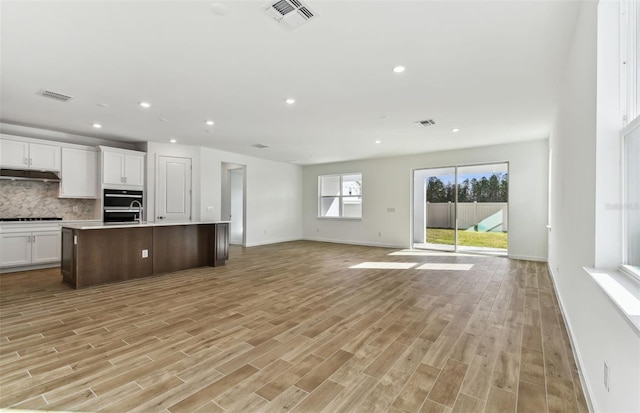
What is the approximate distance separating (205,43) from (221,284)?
328cm

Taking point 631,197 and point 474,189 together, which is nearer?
point 631,197

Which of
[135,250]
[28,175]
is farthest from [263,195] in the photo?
[28,175]

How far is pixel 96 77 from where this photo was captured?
342cm

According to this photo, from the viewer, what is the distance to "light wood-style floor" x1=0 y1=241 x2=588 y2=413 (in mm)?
1796

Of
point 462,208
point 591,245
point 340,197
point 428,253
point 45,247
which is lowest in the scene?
point 428,253

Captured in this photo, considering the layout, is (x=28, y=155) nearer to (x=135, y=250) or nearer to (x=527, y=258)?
(x=135, y=250)

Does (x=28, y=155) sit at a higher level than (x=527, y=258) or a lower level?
higher

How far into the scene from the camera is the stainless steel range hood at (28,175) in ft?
17.2

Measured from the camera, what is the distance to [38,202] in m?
5.73

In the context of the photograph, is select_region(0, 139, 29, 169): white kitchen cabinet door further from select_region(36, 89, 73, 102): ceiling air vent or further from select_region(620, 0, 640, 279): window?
select_region(620, 0, 640, 279): window

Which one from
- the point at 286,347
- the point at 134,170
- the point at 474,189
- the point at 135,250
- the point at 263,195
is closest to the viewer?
the point at 286,347

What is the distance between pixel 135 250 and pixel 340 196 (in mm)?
6473

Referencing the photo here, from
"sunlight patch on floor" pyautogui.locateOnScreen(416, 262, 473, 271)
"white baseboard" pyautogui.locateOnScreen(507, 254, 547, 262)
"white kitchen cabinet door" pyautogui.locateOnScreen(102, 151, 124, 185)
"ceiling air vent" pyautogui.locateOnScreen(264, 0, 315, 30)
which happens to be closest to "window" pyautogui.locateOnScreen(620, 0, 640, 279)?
"ceiling air vent" pyautogui.locateOnScreen(264, 0, 315, 30)

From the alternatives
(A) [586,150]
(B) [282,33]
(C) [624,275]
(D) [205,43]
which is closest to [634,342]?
(C) [624,275]
